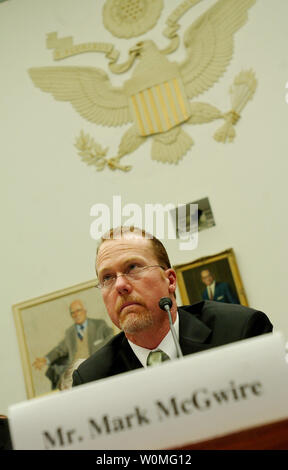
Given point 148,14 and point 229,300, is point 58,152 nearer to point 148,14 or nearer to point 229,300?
point 148,14

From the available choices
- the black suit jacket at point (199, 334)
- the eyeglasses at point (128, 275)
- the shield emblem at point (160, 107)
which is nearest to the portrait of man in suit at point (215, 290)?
the shield emblem at point (160, 107)

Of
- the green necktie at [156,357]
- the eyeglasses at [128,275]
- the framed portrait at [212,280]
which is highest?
the framed portrait at [212,280]

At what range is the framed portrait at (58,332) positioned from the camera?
19.3 ft

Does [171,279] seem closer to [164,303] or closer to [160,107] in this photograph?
[164,303]

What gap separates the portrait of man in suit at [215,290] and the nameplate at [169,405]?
4.40 m

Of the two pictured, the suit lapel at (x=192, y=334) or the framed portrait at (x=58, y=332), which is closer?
the suit lapel at (x=192, y=334)

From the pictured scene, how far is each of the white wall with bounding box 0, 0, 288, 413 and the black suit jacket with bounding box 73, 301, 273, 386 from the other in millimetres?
2845

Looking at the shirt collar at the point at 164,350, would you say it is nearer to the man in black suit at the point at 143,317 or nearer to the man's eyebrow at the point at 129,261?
the man in black suit at the point at 143,317

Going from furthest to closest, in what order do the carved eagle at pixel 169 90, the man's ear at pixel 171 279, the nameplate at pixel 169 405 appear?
the carved eagle at pixel 169 90, the man's ear at pixel 171 279, the nameplate at pixel 169 405

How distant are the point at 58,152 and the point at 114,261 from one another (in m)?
4.17

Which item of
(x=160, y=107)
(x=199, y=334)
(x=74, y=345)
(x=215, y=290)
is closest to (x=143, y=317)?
(x=199, y=334)

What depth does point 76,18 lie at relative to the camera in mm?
7086

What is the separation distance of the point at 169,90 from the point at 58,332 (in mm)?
3284

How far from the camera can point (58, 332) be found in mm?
6059
